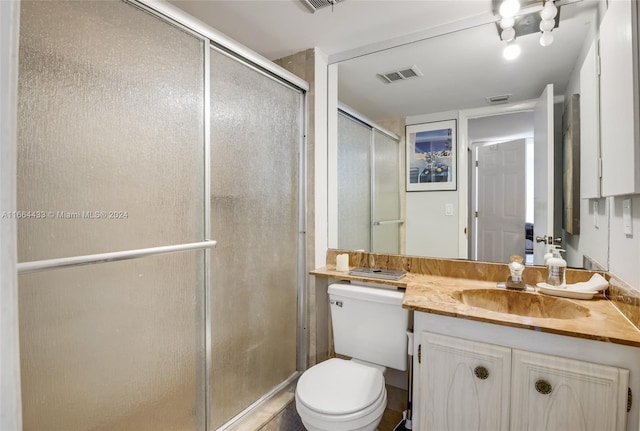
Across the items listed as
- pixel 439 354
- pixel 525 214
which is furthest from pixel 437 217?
pixel 439 354

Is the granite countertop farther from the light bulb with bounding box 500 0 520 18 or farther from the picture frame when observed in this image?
the light bulb with bounding box 500 0 520 18

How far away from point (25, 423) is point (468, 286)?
5.68 ft

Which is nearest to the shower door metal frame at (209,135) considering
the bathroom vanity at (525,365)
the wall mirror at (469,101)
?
the wall mirror at (469,101)

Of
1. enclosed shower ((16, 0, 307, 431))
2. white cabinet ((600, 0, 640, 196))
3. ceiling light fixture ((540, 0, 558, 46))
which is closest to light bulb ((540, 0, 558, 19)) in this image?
ceiling light fixture ((540, 0, 558, 46))

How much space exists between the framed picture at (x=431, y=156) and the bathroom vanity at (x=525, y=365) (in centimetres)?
80

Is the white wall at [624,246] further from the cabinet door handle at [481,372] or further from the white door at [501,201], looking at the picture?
the cabinet door handle at [481,372]

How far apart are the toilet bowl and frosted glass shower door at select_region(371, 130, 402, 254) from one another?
0.80 m

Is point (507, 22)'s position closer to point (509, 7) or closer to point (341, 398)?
point (509, 7)

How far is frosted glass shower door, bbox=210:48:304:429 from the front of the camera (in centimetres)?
144

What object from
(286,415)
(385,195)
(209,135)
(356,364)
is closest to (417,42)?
(385,195)

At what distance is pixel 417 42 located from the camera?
1786mm

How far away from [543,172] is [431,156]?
1.96ft

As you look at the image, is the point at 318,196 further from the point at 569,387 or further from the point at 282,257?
the point at 569,387

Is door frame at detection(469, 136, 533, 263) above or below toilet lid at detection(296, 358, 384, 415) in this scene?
above
